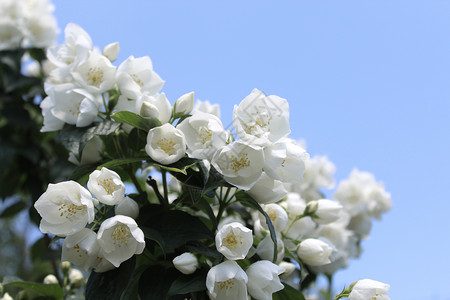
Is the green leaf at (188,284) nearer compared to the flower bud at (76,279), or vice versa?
the green leaf at (188,284)

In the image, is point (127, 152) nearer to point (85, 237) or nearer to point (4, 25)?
point (85, 237)

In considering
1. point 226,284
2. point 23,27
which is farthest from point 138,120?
point 23,27

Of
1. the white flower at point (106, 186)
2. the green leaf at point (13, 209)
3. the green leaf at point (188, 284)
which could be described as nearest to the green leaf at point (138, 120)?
the white flower at point (106, 186)

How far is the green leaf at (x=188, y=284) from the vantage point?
1.18 m

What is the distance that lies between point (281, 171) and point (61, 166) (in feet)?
5.85

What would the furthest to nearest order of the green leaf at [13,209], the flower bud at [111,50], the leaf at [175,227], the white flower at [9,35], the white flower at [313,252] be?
1. the white flower at [9,35]
2. the green leaf at [13,209]
3. the flower bud at [111,50]
4. the white flower at [313,252]
5. the leaf at [175,227]

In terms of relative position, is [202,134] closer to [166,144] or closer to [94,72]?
[166,144]

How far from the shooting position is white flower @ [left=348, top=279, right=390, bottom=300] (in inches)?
49.8

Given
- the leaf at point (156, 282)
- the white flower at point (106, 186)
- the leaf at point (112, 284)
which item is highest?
the white flower at point (106, 186)

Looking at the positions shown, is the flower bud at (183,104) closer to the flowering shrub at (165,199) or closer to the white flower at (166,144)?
the flowering shrub at (165,199)

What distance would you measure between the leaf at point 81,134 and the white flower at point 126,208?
23 centimetres

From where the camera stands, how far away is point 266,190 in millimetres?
1311

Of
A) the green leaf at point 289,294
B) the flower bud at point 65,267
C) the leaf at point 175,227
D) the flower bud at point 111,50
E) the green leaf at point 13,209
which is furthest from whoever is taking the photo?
the green leaf at point 13,209

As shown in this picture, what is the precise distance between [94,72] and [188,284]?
743 mm
